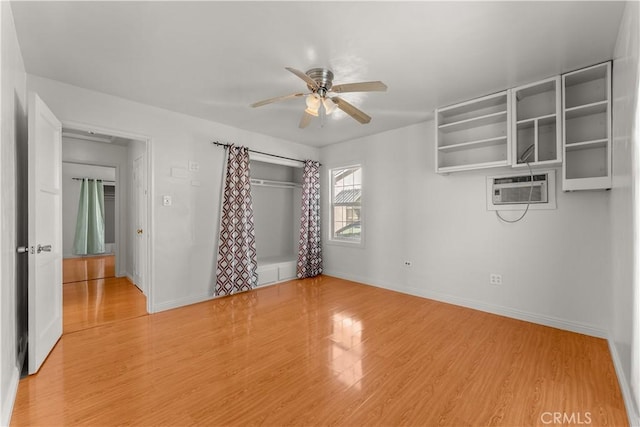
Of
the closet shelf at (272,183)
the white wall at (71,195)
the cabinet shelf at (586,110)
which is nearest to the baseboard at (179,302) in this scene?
the closet shelf at (272,183)

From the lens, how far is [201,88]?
3.02 metres

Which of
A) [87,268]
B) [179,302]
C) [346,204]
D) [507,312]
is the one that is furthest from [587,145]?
[87,268]

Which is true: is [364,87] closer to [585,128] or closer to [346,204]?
[585,128]

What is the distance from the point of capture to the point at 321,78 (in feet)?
8.44

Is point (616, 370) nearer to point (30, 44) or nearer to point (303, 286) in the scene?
point (303, 286)

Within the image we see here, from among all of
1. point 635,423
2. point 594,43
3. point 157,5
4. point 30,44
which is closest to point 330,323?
point 635,423

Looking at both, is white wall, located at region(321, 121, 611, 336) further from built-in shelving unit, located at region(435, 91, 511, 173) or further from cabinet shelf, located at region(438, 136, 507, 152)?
cabinet shelf, located at region(438, 136, 507, 152)

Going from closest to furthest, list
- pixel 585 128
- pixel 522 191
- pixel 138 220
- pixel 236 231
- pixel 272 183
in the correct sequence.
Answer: pixel 585 128
pixel 522 191
pixel 236 231
pixel 138 220
pixel 272 183

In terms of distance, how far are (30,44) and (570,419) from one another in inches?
178

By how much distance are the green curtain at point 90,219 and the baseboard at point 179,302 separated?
520 centimetres

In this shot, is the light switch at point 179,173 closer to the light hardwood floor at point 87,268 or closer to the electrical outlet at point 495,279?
the light hardwood floor at point 87,268

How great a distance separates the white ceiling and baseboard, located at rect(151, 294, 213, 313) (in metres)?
2.45

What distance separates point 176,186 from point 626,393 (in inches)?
177

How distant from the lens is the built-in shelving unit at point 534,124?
9.39 feet
